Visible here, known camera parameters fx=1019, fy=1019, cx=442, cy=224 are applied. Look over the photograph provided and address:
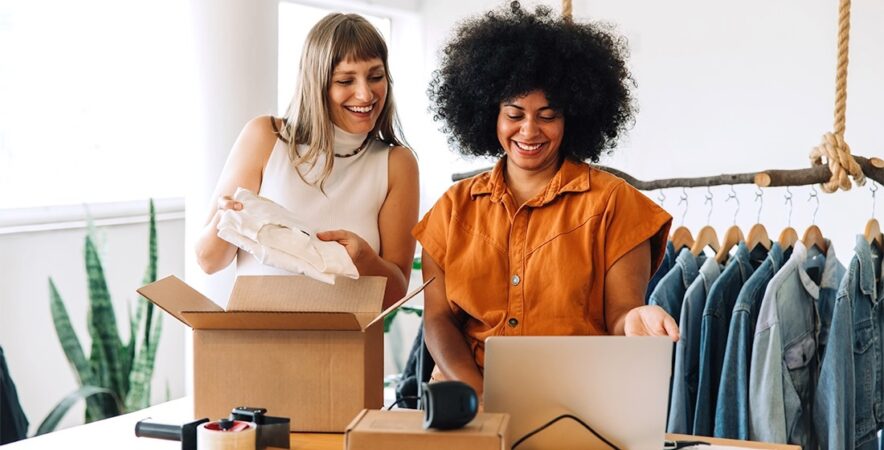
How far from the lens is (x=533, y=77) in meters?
2.01

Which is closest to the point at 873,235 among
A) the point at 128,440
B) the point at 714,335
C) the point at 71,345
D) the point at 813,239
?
the point at 813,239

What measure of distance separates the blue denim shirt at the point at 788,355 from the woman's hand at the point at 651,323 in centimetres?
86

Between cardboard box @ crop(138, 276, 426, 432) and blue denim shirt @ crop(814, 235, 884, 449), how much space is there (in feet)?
4.12

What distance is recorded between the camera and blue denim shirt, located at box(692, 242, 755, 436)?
2.52m

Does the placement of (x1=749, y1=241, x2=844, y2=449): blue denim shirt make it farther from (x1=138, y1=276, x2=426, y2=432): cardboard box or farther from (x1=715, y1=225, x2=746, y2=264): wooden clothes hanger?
(x1=138, y1=276, x2=426, y2=432): cardboard box

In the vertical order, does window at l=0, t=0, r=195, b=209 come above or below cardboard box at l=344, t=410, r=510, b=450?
above

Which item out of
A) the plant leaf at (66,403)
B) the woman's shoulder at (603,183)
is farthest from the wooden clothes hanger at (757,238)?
the plant leaf at (66,403)

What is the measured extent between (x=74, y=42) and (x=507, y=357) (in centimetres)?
266

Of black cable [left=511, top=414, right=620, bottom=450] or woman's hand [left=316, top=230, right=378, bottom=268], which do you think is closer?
black cable [left=511, top=414, right=620, bottom=450]

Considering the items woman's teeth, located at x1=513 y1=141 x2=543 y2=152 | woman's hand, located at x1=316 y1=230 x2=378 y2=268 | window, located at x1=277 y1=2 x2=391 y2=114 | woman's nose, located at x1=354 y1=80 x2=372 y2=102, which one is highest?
window, located at x1=277 y1=2 x2=391 y2=114

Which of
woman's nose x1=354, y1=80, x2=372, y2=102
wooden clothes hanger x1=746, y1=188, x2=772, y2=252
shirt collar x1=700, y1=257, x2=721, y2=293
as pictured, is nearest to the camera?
woman's nose x1=354, y1=80, x2=372, y2=102

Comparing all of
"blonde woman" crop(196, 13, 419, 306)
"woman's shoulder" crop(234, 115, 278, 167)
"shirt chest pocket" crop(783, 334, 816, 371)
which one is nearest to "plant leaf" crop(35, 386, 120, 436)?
"blonde woman" crop(196, 13, 419, 306)

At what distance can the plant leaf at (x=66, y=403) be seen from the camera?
3.33 meters

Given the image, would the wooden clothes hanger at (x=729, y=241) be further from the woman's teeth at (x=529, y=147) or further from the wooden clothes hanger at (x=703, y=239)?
the woman's teeth at (x=529, y=147)
